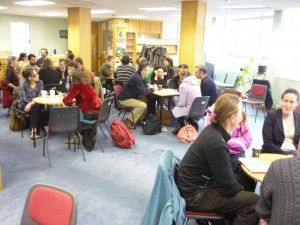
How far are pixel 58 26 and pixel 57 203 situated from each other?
13.6 meters

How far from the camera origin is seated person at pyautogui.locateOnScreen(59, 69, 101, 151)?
442cm

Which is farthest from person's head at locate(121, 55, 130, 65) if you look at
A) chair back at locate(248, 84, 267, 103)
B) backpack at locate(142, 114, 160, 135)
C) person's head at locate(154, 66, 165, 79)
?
chair back at locate(248, 84, 267, 103)

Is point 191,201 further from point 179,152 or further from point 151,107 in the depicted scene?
point 151,107

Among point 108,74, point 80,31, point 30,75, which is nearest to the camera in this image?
point 30,75

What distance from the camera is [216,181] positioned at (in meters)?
2.24

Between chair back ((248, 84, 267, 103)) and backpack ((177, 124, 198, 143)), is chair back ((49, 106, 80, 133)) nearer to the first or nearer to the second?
backpack ((177, 124, 198, 143))

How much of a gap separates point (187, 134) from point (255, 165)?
285 centimetres

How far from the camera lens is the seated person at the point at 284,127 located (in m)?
3.14

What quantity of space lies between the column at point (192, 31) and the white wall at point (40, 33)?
27.0 ft

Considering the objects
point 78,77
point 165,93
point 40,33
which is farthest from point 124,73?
point 40,33

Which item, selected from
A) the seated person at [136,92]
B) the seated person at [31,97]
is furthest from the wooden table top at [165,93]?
the seated person at [31,97]

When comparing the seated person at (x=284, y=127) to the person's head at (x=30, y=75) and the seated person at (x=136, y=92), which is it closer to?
the seated person at (x=136, y=92)

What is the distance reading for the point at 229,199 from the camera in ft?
7.36

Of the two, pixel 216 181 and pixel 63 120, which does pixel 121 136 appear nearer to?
pixel 63 120
